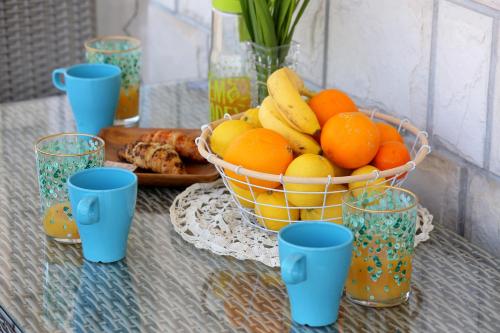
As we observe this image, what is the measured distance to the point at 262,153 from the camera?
1.10 meters

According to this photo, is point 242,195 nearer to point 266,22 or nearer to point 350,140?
point 350,140

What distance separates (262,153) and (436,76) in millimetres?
314

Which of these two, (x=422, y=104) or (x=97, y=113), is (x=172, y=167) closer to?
(x=97, y=113)

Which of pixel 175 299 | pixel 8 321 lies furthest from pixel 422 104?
pixel 8 321

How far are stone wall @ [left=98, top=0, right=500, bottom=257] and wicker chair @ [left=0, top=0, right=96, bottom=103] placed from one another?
0.90 m

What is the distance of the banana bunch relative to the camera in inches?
45.1

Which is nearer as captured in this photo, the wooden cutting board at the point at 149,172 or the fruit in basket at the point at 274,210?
the fruit in basket at the point at 274,210

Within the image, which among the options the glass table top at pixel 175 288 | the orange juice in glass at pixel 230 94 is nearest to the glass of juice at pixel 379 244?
the glass table top at pixel 175 288

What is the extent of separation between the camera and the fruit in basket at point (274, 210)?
1.12m

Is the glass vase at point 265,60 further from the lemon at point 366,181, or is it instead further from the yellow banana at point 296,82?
the lemon at point 366,181

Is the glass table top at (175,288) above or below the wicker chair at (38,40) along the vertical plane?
below

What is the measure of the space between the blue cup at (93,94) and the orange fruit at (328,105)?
0.41m

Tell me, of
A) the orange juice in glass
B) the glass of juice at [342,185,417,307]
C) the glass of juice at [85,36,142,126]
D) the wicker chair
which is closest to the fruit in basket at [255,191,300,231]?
the glass of juice at [342,185,417,307]

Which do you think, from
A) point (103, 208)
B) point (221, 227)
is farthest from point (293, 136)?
point (103, 208)
